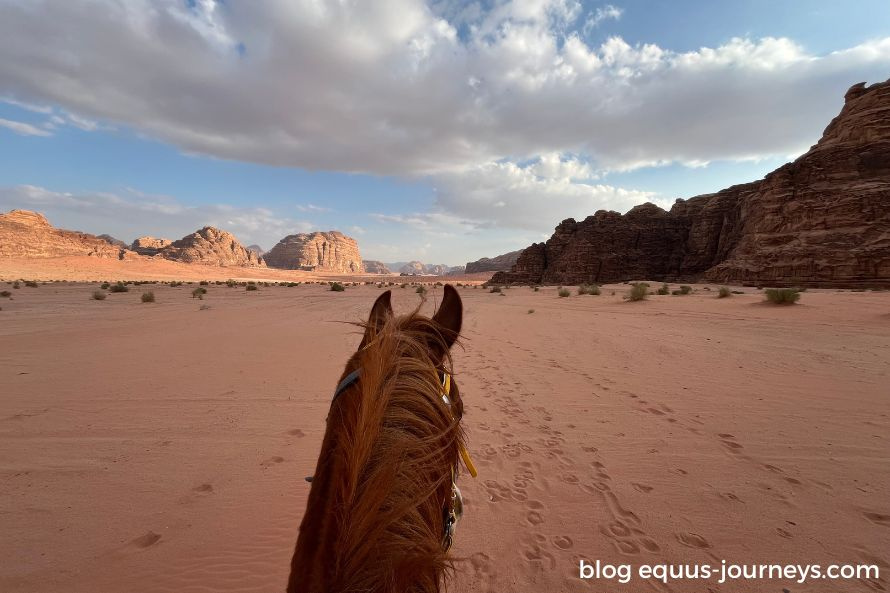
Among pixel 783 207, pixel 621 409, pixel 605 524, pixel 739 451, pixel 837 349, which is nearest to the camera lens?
pixel 605 524

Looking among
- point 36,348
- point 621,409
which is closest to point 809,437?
point 621,409

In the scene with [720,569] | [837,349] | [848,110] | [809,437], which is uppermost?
[848,110]

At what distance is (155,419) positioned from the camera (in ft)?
13.4

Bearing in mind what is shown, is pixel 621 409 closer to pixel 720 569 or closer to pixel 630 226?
pixel 720 569

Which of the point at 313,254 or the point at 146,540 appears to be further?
the point at 313,254

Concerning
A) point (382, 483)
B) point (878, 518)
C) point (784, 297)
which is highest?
point (784, 297)

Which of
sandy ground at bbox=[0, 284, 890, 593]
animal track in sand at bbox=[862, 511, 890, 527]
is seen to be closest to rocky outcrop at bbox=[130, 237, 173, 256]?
sandy ground at bbox=[0, 284, 890, 593]

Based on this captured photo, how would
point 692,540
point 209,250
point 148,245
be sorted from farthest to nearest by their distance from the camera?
point 148,245
point 209,250
point 692,540

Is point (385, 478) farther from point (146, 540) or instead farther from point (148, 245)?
point (148, 245)

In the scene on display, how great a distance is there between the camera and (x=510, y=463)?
3439mm

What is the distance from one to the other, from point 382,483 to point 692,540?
8.69ft

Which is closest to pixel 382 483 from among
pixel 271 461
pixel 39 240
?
pixel 271 461

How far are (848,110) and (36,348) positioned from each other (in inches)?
1933

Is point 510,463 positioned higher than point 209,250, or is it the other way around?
point 209,250
